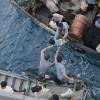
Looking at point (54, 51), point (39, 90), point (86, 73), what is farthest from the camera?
point (54, 51)

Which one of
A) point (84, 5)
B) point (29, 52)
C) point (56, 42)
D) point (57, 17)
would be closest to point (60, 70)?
point (56, 42)

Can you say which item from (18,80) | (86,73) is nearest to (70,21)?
(86,73)

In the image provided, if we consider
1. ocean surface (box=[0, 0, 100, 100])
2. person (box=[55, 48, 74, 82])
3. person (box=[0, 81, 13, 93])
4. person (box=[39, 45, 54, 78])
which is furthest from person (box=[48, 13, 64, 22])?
person (box=[0, 81, 13, 93])

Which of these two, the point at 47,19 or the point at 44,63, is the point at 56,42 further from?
the point at 47,19

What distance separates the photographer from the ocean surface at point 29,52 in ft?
59.4

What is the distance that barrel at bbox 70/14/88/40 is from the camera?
730 inches

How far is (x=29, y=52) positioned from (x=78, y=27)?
120 inches

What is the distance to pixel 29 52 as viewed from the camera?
19.7 metres

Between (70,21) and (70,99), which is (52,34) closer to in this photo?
(70,21)

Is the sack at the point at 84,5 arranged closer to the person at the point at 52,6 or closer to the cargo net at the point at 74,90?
the person at the point at 52,6

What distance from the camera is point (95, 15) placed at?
1848cm

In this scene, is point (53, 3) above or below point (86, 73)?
above

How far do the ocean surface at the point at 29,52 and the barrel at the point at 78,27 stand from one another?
72 centimetres

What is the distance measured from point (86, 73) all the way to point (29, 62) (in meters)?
3.04
